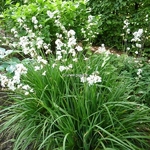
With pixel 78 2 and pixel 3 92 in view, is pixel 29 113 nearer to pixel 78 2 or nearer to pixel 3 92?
pixel 3 92

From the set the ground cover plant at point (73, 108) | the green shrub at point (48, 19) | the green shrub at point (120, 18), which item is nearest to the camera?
the ground cover plant at point (73, 108)

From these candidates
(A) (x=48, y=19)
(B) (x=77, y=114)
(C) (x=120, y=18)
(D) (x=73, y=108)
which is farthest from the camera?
(C) (x=120, y=18)

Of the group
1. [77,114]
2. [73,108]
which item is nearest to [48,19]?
[73,108]

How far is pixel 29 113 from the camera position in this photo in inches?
88.8

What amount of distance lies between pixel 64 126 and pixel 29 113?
0.41 metres

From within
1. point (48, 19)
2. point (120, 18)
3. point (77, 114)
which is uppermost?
point (120, 18)

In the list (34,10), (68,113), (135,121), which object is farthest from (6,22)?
(135,121)

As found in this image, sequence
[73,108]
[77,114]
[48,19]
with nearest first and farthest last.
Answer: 1. [77,114]
2. [73,108]
3. [48,19]

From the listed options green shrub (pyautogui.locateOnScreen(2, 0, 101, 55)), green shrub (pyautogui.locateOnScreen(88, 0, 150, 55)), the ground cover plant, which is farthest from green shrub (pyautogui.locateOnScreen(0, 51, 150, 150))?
green shrub (pyautogui.locateOnScreen(88, 0, 150, 55))

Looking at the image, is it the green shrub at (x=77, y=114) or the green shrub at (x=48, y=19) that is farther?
the green shrub at (x=48, y=19)

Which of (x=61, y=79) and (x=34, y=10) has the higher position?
(x=34, y=10)

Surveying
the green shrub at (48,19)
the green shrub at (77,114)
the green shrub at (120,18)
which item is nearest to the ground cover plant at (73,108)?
the green shrub at (77,114)

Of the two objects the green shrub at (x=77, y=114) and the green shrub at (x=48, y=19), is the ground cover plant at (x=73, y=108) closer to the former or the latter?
the green shrub at (x=77, y=114)

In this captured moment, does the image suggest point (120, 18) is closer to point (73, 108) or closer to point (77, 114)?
point (73, 108)
